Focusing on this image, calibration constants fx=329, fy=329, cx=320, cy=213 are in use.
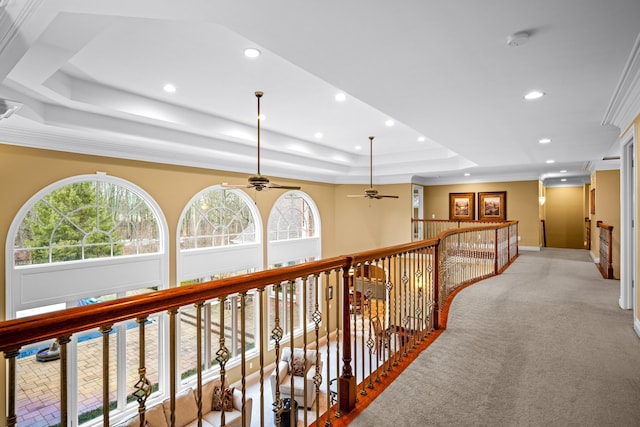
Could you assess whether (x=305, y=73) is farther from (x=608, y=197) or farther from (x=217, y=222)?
(x=608, y=197)

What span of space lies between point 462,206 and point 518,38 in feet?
34.8

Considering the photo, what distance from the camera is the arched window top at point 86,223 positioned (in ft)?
16.9

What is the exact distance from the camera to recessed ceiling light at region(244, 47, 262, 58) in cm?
331

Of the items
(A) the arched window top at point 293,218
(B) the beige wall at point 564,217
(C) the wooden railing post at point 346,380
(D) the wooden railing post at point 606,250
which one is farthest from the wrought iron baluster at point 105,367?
(B) the beige wall at point 564,217

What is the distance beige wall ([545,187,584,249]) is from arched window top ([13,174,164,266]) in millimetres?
14562

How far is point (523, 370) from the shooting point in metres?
2.68

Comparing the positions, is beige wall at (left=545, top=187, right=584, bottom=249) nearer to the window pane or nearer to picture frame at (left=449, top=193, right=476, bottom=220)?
picture frame at (left=449, top=193, right=476, bottom=220)

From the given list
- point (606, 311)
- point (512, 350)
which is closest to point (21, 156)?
point (512, 350)

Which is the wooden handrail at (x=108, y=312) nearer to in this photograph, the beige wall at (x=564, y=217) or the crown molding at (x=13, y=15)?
the crown molding at (x=13, y=15)

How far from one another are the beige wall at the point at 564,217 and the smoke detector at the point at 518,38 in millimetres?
13757

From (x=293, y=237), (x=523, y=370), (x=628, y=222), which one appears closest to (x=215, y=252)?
(x=293, y=237)

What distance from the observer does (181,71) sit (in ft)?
12.6

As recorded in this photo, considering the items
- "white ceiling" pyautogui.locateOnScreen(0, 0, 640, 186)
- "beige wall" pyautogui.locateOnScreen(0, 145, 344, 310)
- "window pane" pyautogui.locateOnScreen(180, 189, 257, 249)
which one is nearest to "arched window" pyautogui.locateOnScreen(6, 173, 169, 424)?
"beige wall" pyautogui.locateOnScreen(0, 145, 344, 310)

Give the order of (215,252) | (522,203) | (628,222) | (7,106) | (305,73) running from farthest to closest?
(522,203) → (215,252) → (628,222) → (305,73) → (7,106)
